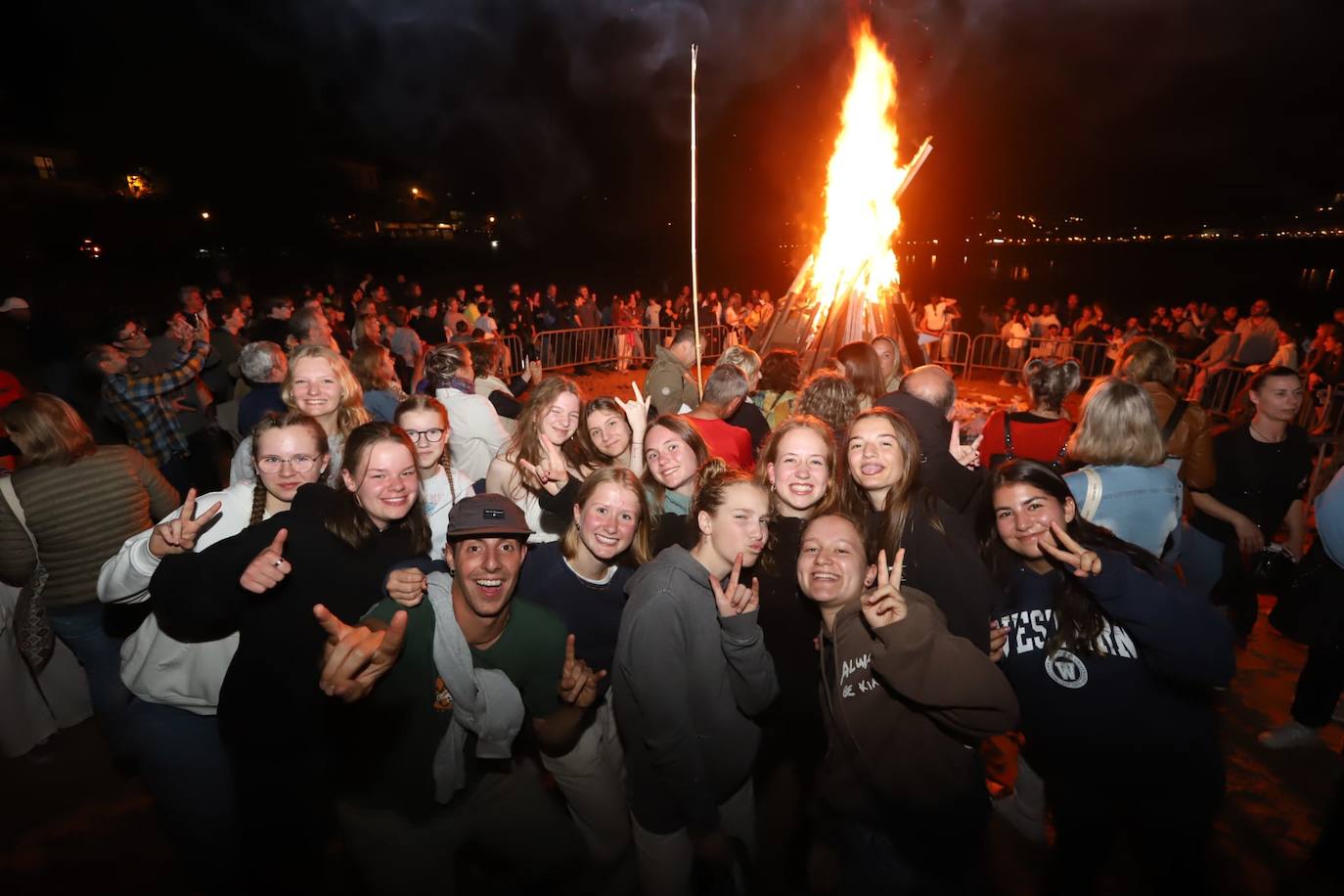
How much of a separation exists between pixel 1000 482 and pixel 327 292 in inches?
820

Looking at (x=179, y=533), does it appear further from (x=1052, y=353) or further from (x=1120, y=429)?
(x=1052, y=353)

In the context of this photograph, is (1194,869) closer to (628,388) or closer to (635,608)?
(635,608)

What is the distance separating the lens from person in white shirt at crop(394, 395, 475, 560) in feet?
13.7

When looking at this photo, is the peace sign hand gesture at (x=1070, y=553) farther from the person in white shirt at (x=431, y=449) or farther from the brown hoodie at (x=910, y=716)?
the person in white shirt at (x=431, y=449)

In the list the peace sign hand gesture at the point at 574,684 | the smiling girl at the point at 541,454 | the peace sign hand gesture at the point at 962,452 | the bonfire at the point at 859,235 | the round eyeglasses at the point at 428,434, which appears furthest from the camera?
the bonfire at the point at 859,235

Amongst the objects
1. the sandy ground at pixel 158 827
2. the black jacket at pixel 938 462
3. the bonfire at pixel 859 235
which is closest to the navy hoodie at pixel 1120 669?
the black jacket at pixel 938 462

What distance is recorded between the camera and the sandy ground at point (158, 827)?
11.9ft

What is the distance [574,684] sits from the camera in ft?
10.2

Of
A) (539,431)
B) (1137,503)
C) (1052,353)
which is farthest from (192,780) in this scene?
(1052,353)

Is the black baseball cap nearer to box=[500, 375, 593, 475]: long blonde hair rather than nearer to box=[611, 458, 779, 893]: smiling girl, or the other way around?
box=[611, 458, 779, 893]: smiling girl

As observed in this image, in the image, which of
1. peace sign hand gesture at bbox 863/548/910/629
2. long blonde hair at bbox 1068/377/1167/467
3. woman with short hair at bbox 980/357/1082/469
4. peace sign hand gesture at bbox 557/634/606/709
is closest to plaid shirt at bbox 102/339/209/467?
peace sign hand gesture at bbox 557/634/606/709

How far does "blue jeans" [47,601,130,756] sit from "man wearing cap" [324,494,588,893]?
2252 mm

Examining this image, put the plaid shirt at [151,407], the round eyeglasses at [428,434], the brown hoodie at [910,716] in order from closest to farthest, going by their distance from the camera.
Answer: the brown hoodie at [910,716] → the round eyeglasses at [428,434] → the plaid shirt at [151,407]

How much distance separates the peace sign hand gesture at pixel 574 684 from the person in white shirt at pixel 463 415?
8.16ft
